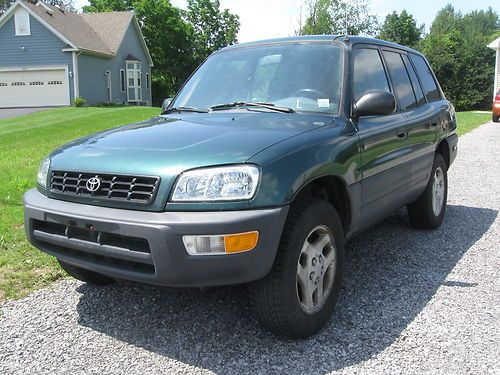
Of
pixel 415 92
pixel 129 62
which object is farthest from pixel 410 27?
pixel 415 92

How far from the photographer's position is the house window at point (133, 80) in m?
37.5

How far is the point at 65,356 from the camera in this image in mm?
3129

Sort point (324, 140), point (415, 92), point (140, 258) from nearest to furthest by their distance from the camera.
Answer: point (140, 258), point (324, 140), point (415, 92)

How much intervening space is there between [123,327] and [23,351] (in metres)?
0.60

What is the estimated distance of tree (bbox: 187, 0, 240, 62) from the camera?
50938 mm

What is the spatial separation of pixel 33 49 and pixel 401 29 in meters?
45.3

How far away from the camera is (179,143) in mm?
3188

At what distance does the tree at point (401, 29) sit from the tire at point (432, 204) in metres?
59.3

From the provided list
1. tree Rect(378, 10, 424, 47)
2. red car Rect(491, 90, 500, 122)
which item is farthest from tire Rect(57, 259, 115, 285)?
tree Rect(378, 10, 424, 47)

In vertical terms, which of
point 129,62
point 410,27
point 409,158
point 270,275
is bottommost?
point 270,275

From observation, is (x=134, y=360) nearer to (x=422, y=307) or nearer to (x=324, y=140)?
(x=324, y=140)

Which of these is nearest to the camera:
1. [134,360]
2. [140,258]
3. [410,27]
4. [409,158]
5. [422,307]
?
[140,258]

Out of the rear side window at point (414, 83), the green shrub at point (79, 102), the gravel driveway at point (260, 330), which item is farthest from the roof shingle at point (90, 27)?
the gravel driveway at point (260, 330)

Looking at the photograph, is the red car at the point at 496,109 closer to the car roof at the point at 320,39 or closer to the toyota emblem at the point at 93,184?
the car roof at the point at 320,39
